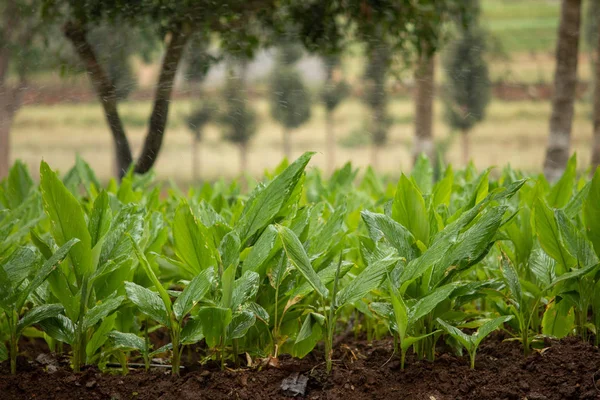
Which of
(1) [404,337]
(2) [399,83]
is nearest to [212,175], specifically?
(2) [399,83]

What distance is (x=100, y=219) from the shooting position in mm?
1323

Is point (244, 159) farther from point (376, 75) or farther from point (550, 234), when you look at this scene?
point (550, 234)

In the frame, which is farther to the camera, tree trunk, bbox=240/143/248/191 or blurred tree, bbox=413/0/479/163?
blurred tree, bbox=413/0/479/163

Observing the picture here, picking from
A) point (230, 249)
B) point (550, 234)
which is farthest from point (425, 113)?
point (230, 249)

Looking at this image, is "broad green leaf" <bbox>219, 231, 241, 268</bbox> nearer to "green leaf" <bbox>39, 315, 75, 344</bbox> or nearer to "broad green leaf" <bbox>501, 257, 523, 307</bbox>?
"green leaf" <bbox>39, 315, 75, 344</bbox>

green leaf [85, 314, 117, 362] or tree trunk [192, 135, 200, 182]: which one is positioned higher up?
tree trunk [192, 135, 200, 182]

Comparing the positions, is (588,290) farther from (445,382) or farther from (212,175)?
(212,175)

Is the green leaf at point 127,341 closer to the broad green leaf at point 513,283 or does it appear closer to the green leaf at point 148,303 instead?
the green leaf at point 148,303

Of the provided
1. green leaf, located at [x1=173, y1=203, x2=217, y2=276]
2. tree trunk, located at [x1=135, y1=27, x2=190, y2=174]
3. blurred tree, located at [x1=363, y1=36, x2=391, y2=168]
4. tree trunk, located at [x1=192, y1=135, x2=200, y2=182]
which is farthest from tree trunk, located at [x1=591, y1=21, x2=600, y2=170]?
green leaf, located at [x1=173, y1=203, x2=217, y2=276]

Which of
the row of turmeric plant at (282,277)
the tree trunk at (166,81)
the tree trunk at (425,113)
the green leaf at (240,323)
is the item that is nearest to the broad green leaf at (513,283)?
the row of turmeric plant at (282,277)

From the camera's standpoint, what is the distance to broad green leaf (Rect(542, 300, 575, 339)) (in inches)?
53.2

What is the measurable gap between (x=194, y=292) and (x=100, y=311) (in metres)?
0.17

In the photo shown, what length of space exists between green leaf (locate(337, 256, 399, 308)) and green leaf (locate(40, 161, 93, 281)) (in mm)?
447

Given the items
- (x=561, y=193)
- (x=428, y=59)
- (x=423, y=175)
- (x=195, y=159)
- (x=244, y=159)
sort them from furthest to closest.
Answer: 1. (x=428, y=59)
2. (x=244, y=159)
3. (x=195, y=159)
4. (x=423, y=175)
5. (x=561, y=193)
